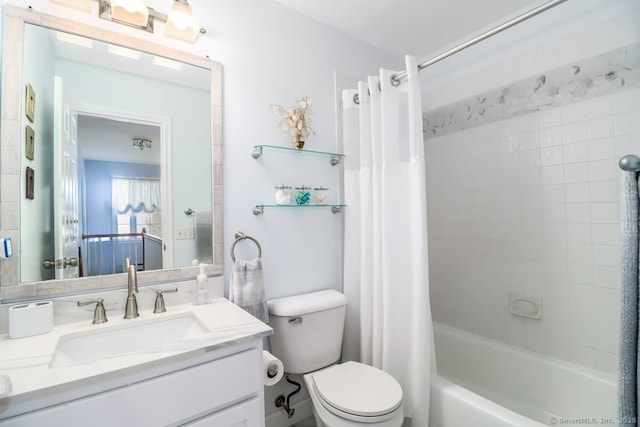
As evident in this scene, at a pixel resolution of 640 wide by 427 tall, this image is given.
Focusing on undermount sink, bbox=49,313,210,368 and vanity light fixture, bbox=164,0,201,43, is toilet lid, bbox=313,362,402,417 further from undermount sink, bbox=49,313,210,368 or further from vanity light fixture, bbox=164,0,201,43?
vanity light fixture, bbox=164,0,201,43

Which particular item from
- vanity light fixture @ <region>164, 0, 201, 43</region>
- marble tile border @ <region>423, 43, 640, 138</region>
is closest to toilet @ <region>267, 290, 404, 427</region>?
vanity light fixture @ <region>164, 0, 201, 43</region>

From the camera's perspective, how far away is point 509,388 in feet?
5.66

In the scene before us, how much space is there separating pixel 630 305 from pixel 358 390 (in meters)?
0.98

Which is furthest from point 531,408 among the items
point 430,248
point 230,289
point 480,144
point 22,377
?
point 22,377

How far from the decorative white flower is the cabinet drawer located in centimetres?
116

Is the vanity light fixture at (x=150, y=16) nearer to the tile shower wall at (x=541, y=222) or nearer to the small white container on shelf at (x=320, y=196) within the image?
the small white container on shelf at (x=320, y=196)

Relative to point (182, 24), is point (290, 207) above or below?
below

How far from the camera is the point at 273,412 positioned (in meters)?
1.59

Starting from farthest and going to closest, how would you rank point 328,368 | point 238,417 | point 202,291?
point 328,368 < point 202,291 < point 238,417

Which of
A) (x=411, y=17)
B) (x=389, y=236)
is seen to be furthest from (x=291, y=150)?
(x=411, y=17)

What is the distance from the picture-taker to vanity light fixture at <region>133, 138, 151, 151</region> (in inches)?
50.1

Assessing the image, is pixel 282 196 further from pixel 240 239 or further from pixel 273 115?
pixel 273 115

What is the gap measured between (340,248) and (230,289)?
2.44 feet

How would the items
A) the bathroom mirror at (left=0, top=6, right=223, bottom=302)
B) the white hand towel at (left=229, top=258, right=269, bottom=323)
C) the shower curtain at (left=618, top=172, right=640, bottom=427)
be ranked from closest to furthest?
1. the shower curtain at (left=618, top=172, right=640, bottom=427)
2. the bathroom mirror at (left=0, top=6, right=223, bottom=302)
3. the white hand towel at (left=229, top=258, right=269, bottom=323)
